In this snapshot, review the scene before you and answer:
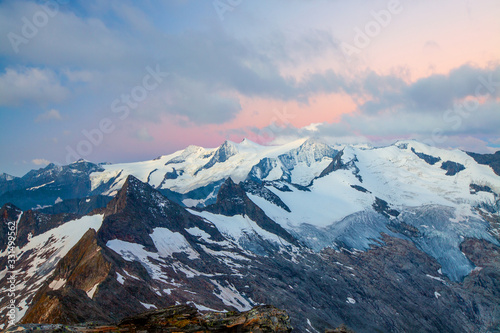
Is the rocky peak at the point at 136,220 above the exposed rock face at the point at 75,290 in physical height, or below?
above

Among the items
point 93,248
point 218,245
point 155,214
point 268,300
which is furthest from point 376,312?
point 93,248

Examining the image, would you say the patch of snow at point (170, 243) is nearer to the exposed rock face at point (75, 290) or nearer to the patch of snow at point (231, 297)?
the patch of snow at point (231, 297)

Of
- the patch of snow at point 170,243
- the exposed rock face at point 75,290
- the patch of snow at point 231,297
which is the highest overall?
the exposed rock face at point 75,290

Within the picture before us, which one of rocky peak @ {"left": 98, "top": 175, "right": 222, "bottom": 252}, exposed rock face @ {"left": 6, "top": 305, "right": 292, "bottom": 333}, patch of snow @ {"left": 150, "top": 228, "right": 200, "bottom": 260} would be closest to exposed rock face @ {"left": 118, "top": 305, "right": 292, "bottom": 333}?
exposed rock face @ {"left": 6, "top": 305, "right": 292, "bottom": 333}

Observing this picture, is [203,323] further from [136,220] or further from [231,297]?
[136,220]

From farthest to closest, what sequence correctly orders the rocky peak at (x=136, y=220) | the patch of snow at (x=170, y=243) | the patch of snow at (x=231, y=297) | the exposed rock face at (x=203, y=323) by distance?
Result: 1. the patch of snow at (x=170, y=243)
2. the rocky peak at (x=136, y=220)
3. the patch of snow at (x=231, y=297)
4. the exposed rock face at (x=203, y=323)

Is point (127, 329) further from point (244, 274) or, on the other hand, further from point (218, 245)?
point (218, 245)

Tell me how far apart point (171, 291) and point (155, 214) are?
84.3 meters

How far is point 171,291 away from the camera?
111 meters

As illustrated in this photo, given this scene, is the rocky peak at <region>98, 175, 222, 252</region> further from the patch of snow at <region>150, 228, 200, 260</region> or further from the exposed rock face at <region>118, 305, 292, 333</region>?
the exposed rock face at <region>118, 305, 292, 333</region>

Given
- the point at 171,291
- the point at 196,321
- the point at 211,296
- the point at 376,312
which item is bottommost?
the point at 376,312

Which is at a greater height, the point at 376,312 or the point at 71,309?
the point at 71,309

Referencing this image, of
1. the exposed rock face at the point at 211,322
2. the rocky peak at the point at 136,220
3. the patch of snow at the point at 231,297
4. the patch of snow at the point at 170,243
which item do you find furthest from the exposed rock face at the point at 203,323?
the patch of snow at the point at 170,243

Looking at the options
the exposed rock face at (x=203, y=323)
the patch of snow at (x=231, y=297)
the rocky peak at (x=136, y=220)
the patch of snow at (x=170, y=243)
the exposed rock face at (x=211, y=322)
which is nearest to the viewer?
the exposed rock face at (x=203, y=323)
